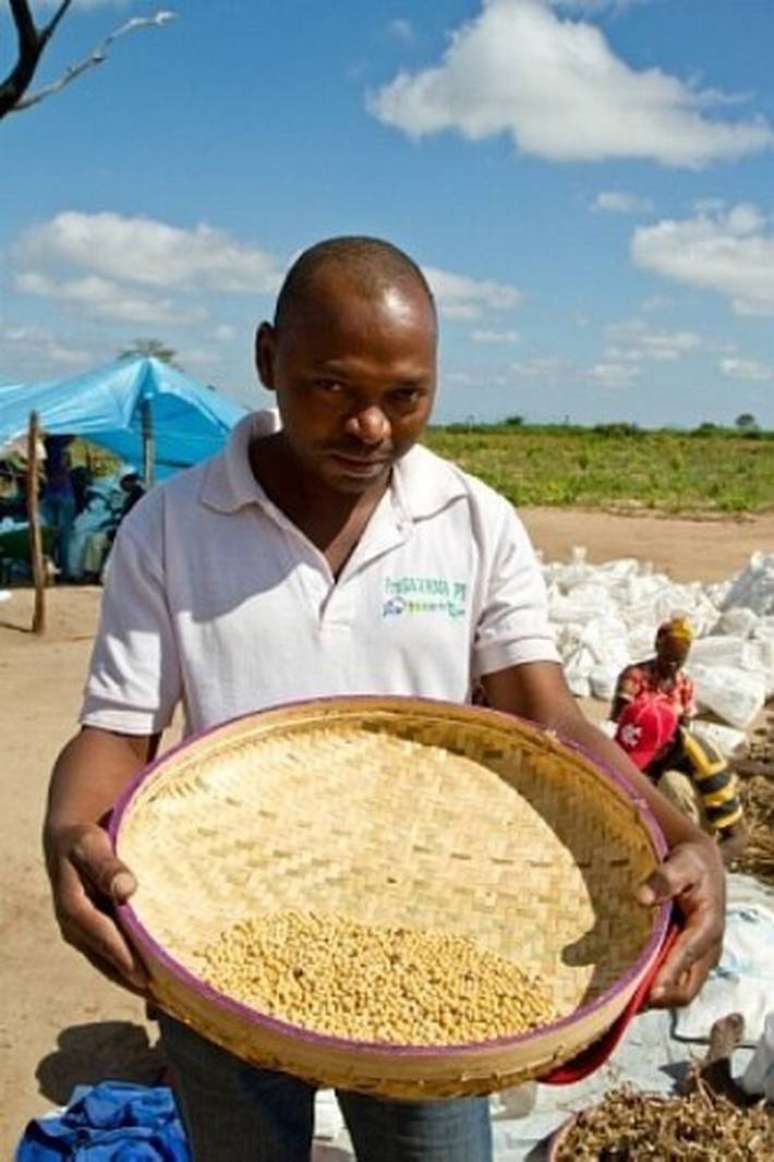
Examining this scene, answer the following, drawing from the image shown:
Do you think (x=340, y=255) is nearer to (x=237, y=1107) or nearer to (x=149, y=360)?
(x=237, y=1107)

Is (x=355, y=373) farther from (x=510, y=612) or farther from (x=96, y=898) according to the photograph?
(x=96, y=898)

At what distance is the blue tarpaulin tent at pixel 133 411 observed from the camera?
9508mm

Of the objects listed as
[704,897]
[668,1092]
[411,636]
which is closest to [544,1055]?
[704,897]

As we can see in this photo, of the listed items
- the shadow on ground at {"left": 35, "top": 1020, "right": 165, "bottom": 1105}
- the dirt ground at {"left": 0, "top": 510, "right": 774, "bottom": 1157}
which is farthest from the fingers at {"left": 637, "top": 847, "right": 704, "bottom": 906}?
the shadow on ground at {"left": 35, "top": 1020, "right": 165, "bottom": 1105}

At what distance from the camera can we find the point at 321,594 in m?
1.41

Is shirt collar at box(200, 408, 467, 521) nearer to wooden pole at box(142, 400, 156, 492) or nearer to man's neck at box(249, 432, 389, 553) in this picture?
man's neck at box(249, 432, 389, 553)

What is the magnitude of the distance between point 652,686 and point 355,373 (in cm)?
289

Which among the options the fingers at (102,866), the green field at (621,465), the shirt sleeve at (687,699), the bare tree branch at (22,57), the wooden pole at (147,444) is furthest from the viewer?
the green field at (621,465)

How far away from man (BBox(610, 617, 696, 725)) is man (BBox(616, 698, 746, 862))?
0.09 meters

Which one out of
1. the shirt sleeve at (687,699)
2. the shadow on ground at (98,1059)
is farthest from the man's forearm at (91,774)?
the shirt sleeve at (687,699)

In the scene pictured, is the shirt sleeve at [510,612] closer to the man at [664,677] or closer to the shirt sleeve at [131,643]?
the shirt sleeve at [131,643]

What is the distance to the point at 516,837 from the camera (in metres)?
1.43

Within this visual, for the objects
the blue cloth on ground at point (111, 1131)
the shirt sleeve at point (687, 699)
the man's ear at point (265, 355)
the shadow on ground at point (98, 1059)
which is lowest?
the shadow on ground at point (98, 1059)

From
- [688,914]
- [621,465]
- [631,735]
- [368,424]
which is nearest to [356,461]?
[368,424]
